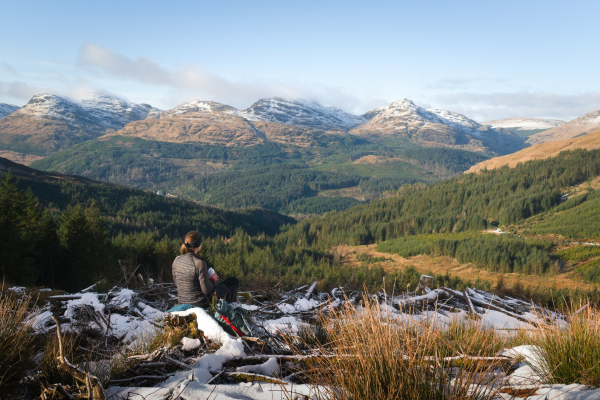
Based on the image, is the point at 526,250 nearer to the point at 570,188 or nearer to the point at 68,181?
the point at 570,188

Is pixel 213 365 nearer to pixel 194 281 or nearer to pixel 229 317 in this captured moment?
pixel 229 317

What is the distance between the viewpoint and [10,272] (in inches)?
800

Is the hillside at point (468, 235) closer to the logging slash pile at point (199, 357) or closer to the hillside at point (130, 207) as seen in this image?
the logging slash pile at point (199, 357)

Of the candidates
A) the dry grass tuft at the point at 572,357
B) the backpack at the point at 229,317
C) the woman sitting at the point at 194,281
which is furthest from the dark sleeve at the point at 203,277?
the dry grass tuft at the point at 572,357

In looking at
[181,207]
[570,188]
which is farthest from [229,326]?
[181,207]

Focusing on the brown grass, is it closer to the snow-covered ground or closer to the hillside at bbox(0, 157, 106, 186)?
the snow-covered ground

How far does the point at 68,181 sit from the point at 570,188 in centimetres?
19747

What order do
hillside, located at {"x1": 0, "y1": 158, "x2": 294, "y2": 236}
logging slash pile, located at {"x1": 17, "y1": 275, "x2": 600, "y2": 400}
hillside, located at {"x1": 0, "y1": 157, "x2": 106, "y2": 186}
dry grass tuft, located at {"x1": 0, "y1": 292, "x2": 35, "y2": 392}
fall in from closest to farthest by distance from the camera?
logging slash pile, located at {"x1": 17, "y1": 275, "x2": 600, "y2": 400} → dry grass tuft, located at {"x1": 0, "y1": 292, "x2": 35, "y2": 392} → hillside, located at {"x1": 0, "y1": 158, "x2": 294, "y2": 236} → hillside, located at {"x1": 0, "y1": 157, "x2": 106, "y2": 186}

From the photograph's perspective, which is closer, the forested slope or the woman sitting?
the woman sitting

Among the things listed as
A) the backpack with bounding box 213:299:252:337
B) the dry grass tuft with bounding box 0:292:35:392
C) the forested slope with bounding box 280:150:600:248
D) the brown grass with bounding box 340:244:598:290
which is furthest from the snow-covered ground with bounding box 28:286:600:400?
the forested slope with bounding box 280:150:600:248

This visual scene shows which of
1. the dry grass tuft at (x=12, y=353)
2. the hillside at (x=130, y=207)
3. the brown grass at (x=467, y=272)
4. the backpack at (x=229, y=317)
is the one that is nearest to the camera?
the dry grass tuft at (x=12, y=353)

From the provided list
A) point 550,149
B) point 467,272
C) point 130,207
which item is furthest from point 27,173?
point 550,149

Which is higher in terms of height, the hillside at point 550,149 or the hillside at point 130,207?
the hillside at point 550,149

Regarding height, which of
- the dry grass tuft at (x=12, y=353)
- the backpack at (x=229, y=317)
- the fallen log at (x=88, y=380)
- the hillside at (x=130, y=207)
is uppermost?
the fallen log at (x=88, y=380)
